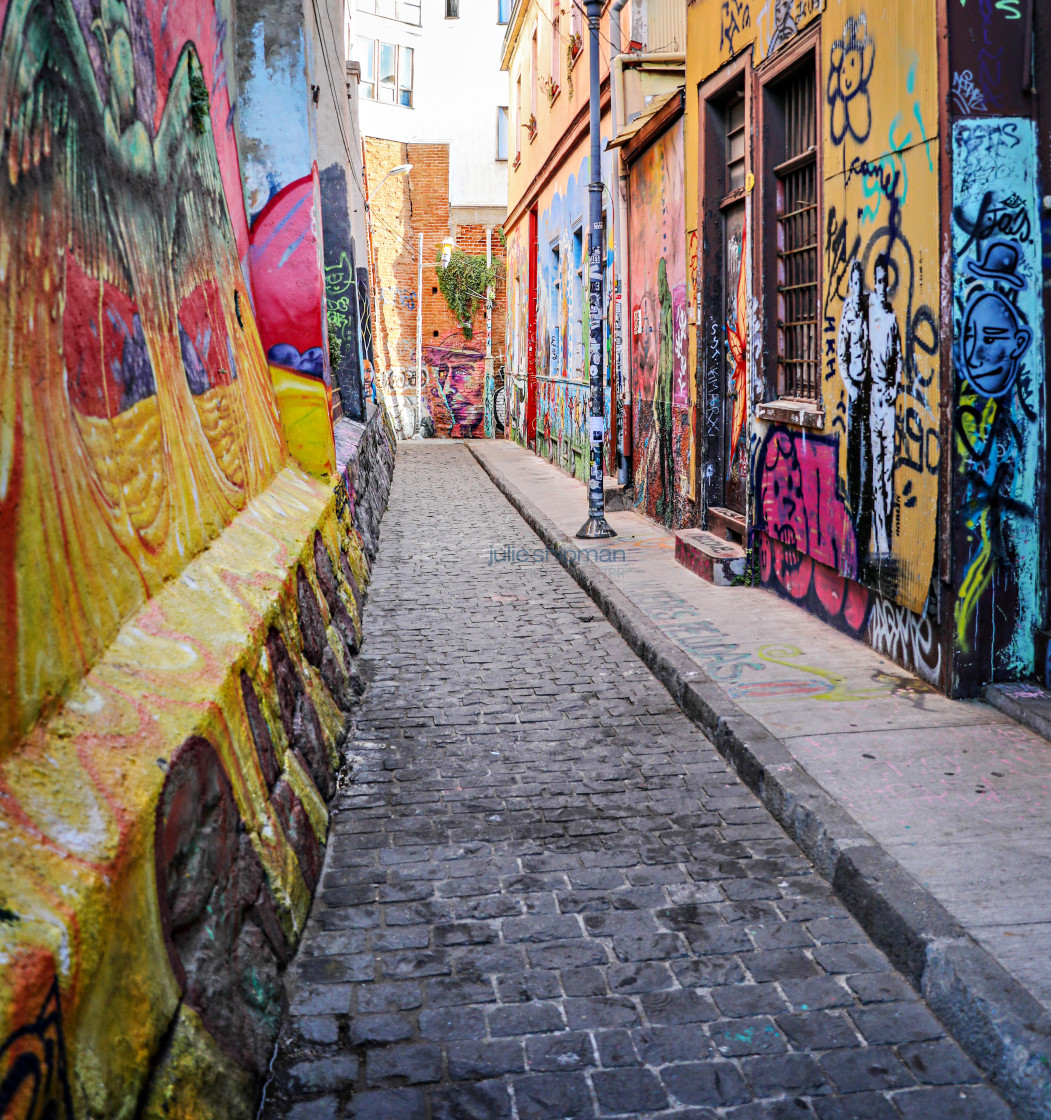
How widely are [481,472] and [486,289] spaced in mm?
11323

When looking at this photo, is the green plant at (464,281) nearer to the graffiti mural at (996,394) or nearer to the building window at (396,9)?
the building window at (396,9)

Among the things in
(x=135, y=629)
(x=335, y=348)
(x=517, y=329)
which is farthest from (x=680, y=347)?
(x=517, y=329)

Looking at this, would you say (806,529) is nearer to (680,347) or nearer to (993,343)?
(993,343)

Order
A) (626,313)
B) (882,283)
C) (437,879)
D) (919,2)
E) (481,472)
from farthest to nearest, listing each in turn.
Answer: (481,472)
(626,313)
(882,283)
(919,2)
(437,879)

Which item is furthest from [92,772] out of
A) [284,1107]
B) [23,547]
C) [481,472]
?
[481,472]

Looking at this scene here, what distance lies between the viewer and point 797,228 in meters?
7.61

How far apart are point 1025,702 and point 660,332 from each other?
7.18 meters

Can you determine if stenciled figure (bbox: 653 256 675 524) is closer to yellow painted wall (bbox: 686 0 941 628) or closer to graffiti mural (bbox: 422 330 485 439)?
yellow painted wall (bbox: 686 0 941 628)

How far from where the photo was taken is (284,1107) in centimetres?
263

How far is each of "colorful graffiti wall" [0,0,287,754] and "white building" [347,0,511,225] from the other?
86.9 feet

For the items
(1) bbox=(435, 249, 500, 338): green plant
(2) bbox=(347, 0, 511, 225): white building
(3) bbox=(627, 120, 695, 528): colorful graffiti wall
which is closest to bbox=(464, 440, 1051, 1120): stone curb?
(3) bbox=(627, 120, 695, 528): colorful graffiti wall

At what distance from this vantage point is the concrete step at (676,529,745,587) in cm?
831

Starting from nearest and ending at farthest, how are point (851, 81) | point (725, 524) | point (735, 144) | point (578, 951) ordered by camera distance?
point (578, 951) → point (851, 81) → point (735, 144) → point (725, 524)

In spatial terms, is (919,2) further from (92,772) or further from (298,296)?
(92,772)
